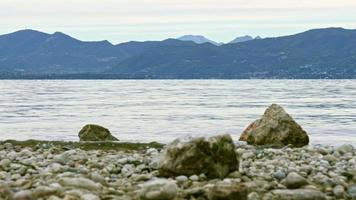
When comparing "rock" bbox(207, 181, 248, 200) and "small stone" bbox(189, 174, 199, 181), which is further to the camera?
"small stone" bbox(189, 174, 199, 181)

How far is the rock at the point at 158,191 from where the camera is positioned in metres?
10.2

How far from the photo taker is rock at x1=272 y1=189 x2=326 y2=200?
1115cm

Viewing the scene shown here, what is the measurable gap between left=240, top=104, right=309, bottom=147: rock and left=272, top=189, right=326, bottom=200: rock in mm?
11829

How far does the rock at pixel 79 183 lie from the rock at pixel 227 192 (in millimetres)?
1987

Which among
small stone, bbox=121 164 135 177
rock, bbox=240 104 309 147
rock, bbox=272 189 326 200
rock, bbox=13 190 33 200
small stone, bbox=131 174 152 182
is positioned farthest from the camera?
rock, bbox=240 104 309 147

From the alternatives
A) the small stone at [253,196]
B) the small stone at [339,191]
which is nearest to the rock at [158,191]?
the small stone at [253,196]

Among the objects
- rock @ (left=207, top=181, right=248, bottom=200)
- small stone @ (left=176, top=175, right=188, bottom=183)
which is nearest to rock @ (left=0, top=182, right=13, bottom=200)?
rock @ (left=207, top=181, right=248, bottom=200)

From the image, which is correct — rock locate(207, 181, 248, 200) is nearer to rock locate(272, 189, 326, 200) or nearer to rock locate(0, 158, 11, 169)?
rock locate(272, 189, 326, 200)

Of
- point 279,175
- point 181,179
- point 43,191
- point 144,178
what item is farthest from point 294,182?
point 43,191

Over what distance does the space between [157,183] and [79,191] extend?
1359mm

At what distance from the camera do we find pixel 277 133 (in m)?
23.5

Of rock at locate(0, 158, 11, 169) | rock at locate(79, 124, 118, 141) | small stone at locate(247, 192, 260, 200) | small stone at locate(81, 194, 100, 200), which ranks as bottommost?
rock at locate(79, 124, 118, 141)

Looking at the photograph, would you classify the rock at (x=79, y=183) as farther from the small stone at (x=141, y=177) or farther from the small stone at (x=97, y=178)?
the small stone at (x=141, y=177)

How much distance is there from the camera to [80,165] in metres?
14.1
